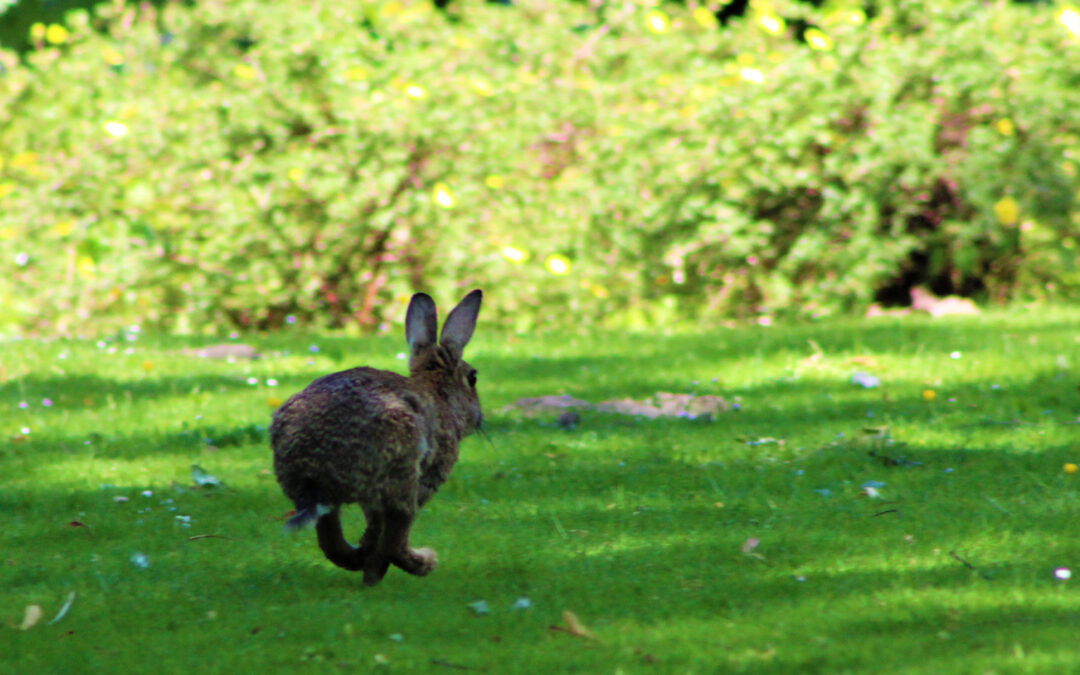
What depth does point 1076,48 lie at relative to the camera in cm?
1140

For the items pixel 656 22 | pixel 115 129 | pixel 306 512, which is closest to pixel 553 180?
pixel 656 22

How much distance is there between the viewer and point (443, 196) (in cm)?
1135

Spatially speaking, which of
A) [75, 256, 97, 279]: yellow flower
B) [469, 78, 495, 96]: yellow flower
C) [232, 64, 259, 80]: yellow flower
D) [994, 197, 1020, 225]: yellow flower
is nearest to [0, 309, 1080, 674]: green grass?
[994, 197, 1020, 225]: yellow flower

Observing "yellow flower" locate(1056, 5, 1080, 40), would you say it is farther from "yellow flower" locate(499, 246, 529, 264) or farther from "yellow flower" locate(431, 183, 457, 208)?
"yellow flower" locate(431, 183, 457, 208)

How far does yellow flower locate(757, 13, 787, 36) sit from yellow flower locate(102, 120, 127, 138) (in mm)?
5821

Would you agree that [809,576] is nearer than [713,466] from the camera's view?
Yes

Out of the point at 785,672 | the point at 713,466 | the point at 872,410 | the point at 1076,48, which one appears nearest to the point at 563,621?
the point at 785,672

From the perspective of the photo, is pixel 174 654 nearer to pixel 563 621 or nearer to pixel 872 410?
pixel 563 621

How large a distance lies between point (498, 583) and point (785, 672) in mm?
1402

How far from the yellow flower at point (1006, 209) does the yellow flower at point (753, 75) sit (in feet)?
7.36

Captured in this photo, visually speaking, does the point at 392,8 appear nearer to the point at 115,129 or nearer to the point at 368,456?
the point at 115,129

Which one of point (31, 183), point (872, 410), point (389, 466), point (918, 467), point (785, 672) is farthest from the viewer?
point (31, 183)

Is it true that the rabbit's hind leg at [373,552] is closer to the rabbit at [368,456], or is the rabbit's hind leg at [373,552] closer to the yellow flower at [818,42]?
the rabbit at [368,456]

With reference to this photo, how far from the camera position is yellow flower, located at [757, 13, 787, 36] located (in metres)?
12.3
